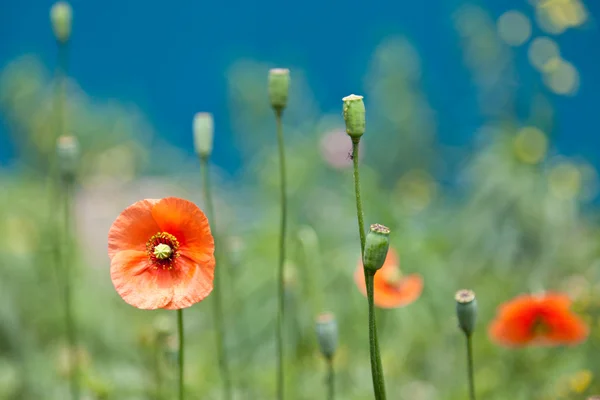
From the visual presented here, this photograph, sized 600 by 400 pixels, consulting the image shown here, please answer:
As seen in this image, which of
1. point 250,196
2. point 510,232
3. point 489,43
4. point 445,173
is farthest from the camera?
point 445,173

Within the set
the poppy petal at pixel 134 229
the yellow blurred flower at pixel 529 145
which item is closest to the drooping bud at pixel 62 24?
the poppy petal at pixel 134 229

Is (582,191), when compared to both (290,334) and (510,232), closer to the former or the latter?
(510,232)

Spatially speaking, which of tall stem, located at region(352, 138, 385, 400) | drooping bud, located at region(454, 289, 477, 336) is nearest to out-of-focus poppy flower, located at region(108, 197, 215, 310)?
tall stem, located at region(352, 138, 385, 400)

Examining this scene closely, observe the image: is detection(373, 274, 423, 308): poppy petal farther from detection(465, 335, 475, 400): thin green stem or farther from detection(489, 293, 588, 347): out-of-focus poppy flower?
detection(465, 335, 475, 400): thin green stem

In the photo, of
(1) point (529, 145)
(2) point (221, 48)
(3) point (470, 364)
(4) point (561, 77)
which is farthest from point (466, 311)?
(2) point (221, 48)

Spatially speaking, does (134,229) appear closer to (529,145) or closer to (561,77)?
(561,77)

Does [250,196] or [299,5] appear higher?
[299,5]

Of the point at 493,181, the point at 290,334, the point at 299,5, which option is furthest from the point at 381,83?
the point at 290,334

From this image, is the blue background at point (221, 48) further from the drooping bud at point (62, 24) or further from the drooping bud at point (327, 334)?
the drooping bud at point (327, 334)
